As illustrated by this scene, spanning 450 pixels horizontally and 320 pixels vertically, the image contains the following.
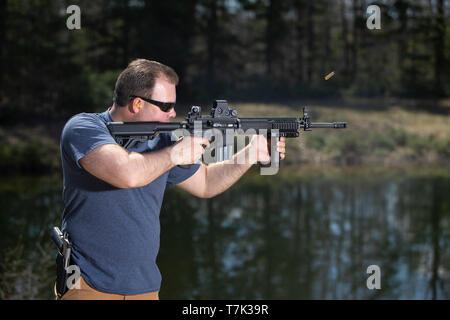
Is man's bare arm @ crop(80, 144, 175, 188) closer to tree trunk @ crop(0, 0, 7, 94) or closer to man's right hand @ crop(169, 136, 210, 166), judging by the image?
man's right hand @ crop(169, 136, 210, 166)

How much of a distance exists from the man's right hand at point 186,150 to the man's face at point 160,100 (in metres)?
0.20

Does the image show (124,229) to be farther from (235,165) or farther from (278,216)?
(278,216)

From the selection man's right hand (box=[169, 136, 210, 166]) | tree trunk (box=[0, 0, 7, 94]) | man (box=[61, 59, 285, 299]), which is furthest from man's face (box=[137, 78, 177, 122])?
tree trunk (box=[0, 0, 7, 94])

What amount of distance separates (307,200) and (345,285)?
10.6 m

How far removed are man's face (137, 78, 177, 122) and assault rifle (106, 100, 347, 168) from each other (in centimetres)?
4

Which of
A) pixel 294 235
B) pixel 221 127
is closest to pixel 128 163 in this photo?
pixel 221 127

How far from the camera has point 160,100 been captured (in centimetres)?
361

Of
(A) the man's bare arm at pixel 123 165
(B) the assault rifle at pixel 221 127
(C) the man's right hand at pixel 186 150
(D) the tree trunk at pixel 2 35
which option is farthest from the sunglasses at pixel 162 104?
(D) the tree trunk at pixel 2 35

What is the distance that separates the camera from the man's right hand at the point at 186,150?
338 cm

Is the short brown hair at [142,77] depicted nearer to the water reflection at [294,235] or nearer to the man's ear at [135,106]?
the man's ear at [135,106]

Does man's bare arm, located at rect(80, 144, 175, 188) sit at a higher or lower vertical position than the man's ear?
lower

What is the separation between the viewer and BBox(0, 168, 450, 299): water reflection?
65.7ft

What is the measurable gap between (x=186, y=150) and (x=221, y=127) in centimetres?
60

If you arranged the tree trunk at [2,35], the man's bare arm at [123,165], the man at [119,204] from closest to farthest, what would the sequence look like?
1. the man's bare arm at [123,165]
2. the man at [119,204]
3. the tree trunk at [2,35]
